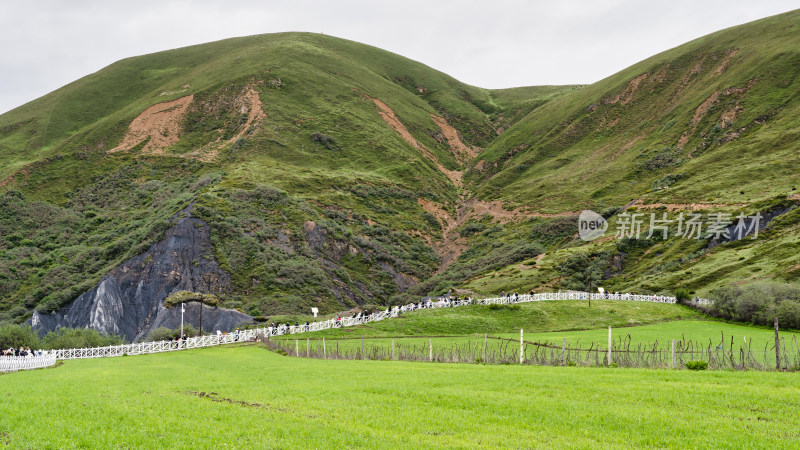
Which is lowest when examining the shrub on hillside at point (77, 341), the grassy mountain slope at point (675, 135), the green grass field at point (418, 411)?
the shrub on hillside at point (77, 341)

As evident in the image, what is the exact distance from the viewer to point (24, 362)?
1292 inches

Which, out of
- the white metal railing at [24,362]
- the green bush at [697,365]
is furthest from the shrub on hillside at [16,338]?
the green bush at [697,365]

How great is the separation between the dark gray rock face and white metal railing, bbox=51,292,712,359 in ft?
41.3

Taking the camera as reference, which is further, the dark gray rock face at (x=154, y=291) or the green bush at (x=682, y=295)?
the dark gray rock face at (x=154, y=291)

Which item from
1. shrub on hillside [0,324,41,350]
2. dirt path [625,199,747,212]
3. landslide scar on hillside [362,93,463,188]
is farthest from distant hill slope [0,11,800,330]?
shrub on hillside [0,324,41,350]

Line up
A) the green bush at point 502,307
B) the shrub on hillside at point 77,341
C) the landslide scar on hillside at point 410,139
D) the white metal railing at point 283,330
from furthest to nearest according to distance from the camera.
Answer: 1. the landslide scar on hillside at point 410,139
2. the green bush at point 502,307
3. the shrub on hillside at point 77,341
4. the white metal railing at point 283,330

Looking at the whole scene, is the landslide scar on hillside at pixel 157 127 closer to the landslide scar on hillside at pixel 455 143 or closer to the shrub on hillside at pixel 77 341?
the landslide scar on hillside at pixel 455 143

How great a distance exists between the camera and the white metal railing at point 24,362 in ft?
102

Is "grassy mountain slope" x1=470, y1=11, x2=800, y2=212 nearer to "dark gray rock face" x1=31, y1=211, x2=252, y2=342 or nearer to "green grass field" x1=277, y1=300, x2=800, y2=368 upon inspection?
"green grass field" x1=277, y1=300, x2=800, y2=368

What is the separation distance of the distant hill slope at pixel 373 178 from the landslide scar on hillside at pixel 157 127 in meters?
0.64

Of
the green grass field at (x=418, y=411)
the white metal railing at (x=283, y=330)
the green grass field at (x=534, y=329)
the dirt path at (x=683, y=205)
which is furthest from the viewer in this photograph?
the dirt path at (x=683, y=205)

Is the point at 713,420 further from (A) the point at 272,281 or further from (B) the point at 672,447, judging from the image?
(A) the point at 272,281

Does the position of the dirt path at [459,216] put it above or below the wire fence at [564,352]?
above

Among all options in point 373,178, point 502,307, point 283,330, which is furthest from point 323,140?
point 283,330
